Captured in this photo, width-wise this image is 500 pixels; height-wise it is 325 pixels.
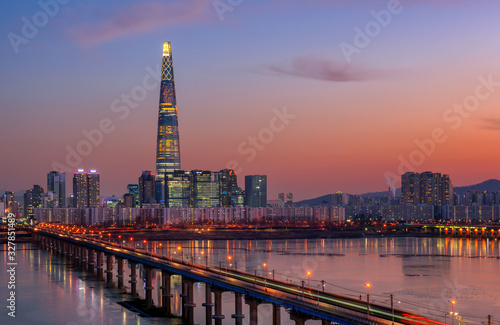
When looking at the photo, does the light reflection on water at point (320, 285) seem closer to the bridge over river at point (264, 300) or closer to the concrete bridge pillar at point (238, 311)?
the bridge over river at point (264, 300)

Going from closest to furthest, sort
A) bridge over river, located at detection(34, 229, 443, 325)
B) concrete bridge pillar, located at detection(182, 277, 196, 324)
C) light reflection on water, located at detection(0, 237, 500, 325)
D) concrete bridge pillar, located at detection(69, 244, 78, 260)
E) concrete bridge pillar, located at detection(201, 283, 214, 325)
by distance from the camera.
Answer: bridge over river, located at detection(34, 229, 443, 325)
concrete bridge pillar, located at detection(201, 283, 214, 325)
concrete bridge pillar, located at detection(182, 277, 196, 324)
light reflection on water, located at detection(0, 237, 500, 325)
concrete bridge pillar, located at detection(69, 244, 78, 260)

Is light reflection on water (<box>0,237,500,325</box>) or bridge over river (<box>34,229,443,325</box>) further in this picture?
light reflection on water (<box>0,237,500,325</box>)

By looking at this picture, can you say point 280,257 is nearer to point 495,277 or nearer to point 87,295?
point 495,277

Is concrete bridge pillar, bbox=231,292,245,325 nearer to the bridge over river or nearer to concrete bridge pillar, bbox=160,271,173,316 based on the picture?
the bridge over river

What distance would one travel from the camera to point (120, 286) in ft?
293

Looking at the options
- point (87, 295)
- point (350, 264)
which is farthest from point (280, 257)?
point (87, 295)

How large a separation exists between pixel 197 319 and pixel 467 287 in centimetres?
4018

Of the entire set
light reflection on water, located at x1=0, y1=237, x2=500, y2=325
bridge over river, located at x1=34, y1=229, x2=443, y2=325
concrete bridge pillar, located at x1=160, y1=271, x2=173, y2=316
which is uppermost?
bridge over river, located at x1=34, y1=229, x2=443, y2=325

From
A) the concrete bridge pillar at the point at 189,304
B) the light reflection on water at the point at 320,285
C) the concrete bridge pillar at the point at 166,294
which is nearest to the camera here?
the concrete bridge pillar at the point at 189,304

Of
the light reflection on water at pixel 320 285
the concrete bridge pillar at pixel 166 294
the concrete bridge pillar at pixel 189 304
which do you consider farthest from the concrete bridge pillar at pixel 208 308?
the concrete bridge pillar at pixel 166 294

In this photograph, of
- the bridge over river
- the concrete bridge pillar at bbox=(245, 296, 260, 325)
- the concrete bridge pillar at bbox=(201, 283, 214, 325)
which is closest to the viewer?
the bridge over river

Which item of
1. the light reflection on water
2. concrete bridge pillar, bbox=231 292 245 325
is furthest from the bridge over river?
the light reflection on water

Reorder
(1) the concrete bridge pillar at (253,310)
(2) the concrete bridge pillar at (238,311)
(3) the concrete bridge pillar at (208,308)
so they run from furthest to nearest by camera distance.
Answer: (3) the concrete bridge pillar at (208,308) → (2) the concrete bridge pillar at (238,311) → (1) the concrete bridge pillar at (253,310)

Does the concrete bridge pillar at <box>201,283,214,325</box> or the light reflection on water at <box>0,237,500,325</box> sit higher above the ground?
the concrete bridge pillar at <box>201,283,214,325</box>
